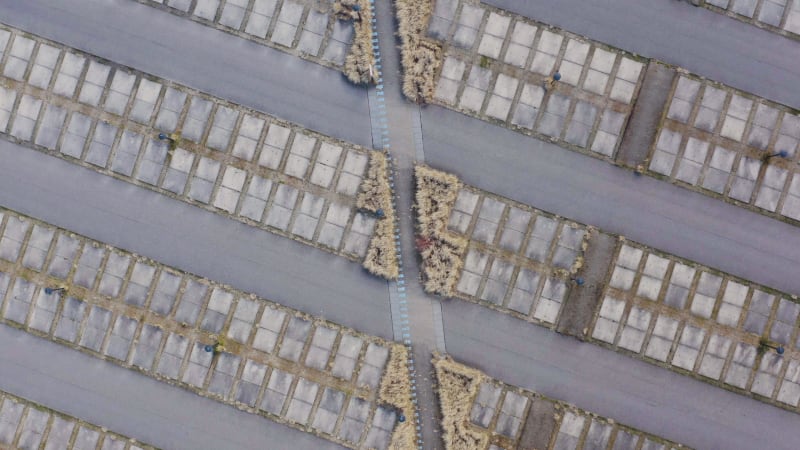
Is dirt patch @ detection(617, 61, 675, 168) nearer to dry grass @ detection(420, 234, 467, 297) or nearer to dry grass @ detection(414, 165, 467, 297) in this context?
dry grass @ detection(414, 165, 467, 297)

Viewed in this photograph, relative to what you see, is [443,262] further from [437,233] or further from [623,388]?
[623,388]

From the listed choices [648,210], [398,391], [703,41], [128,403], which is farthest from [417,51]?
[128,403]

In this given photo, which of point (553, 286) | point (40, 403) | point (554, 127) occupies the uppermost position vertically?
point (554, 127)

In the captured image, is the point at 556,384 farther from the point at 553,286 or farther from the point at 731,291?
the point at 731,291

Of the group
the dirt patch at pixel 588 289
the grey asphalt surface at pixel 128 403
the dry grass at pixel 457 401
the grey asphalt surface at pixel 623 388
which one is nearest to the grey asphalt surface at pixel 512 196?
the grey asphalt surface at pixel 623 388

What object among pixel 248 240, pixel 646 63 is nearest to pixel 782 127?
pixel 646 63
